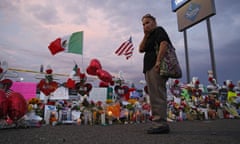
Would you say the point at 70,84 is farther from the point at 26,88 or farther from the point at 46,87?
the point at 26,88

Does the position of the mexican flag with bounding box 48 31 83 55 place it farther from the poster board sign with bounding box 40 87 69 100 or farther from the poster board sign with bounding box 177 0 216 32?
the poster board sign with bounding box 177 0 216 32

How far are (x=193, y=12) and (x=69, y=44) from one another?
729 centimetres

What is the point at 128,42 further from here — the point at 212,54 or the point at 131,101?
the point at 212,54

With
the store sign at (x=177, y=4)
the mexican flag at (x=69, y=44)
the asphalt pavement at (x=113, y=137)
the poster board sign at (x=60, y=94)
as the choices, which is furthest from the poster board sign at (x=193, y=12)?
the asphalt pavement at (x=113, y=137)

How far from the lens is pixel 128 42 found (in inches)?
220

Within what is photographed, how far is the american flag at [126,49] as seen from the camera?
214 inches

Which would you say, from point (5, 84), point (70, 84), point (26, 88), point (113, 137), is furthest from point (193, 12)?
point (113, 137)

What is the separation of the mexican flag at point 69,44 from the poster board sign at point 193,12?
249 inches

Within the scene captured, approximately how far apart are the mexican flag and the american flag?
147cm

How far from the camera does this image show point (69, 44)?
13.0 feet

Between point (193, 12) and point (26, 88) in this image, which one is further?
point (193, 12)

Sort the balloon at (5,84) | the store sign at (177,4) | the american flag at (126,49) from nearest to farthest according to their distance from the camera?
the balloon at (5,84), the american flag at (126,49), the store sign at (177,4)

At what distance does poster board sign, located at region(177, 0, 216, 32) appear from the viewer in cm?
775

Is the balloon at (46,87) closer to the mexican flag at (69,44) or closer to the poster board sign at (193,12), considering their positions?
the mexican flag at (69,44)
